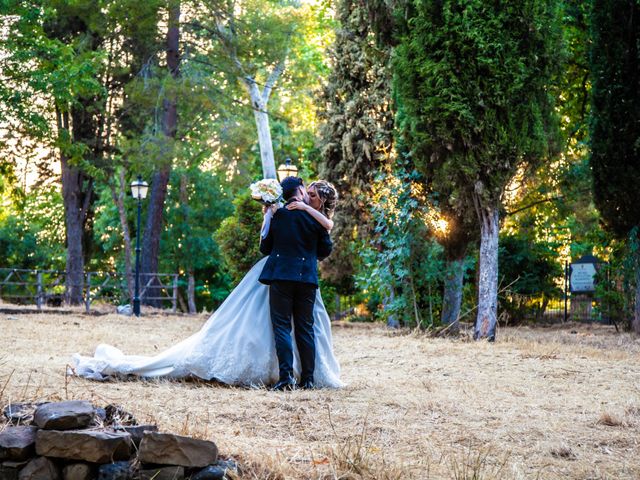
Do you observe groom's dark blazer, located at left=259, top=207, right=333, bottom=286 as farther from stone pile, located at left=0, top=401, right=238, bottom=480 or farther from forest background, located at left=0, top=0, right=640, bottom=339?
forest background, located at left=0, top=0, right=640, bottom=339

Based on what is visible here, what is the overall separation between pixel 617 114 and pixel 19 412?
13034 millimetres

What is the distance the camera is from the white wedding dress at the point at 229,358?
22.8 feet

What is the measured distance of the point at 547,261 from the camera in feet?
70.4

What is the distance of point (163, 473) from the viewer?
3.86 m

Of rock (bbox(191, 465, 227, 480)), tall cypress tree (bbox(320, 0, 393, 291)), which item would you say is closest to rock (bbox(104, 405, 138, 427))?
rock (bbox(191, 465, 227, 480))

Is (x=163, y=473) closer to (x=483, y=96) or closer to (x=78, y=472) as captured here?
(x=78, y=472)

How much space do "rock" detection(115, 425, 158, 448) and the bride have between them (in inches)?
108

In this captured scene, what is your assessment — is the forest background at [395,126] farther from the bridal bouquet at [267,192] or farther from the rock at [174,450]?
the rock at [174,450]

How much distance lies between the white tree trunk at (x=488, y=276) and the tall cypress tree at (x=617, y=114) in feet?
11.7

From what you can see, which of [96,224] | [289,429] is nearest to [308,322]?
[289,429]

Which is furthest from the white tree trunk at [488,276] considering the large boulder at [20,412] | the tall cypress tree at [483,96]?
the large boulder at [20,412]

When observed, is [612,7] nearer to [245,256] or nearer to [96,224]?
[245,256]

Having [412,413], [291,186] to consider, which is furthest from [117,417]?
[291,186]

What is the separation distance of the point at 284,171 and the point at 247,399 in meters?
11.1
